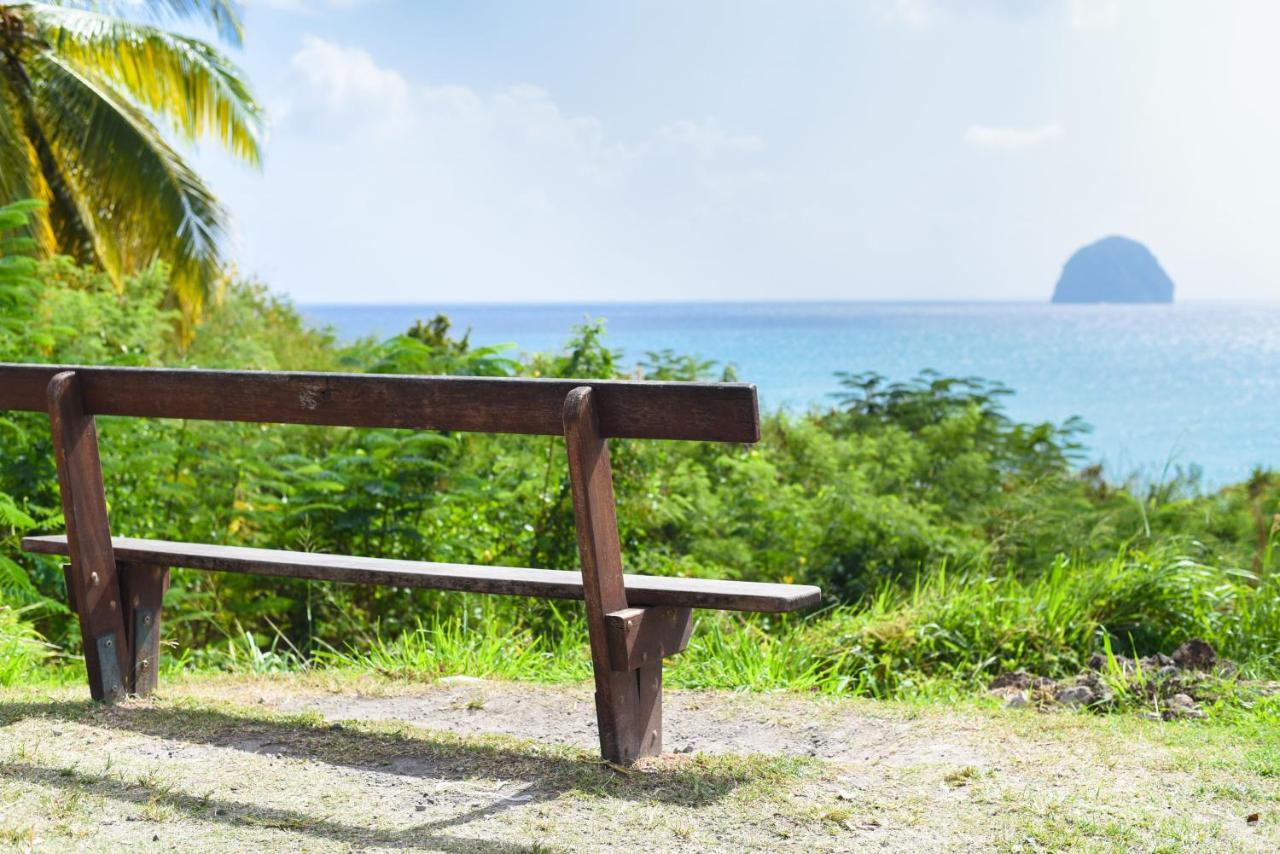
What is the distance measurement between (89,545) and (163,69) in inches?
542

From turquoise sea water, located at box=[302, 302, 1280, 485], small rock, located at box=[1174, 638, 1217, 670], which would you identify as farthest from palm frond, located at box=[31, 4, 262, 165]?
small rock, located at box=[1174, 638, 1217, 670]

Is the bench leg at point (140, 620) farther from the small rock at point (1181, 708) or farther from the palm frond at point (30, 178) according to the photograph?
the palm frond at point (30, 178)

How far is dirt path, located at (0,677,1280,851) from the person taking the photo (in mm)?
3393

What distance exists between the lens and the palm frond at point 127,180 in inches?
625

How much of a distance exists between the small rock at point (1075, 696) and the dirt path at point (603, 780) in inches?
27.1

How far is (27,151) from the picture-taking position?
15.7 m

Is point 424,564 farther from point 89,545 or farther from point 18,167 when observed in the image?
point 18,167

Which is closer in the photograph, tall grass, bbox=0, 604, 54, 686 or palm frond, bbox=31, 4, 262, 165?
tall grass, bbox=0, 604, 54, 686

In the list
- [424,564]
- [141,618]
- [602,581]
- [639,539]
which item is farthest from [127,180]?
[602,581]

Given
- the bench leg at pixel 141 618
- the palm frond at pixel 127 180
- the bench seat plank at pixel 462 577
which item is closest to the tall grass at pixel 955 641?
the bench leg at pixel 141 618

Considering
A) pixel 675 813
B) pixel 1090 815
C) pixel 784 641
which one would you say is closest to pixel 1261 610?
pixel 784 641

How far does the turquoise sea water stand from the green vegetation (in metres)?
11.0

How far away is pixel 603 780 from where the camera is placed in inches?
150

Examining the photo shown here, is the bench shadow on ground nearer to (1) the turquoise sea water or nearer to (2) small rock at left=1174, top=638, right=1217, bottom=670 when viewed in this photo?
(2) small rock at left=1174, top=638, right=1217, bottom=670
